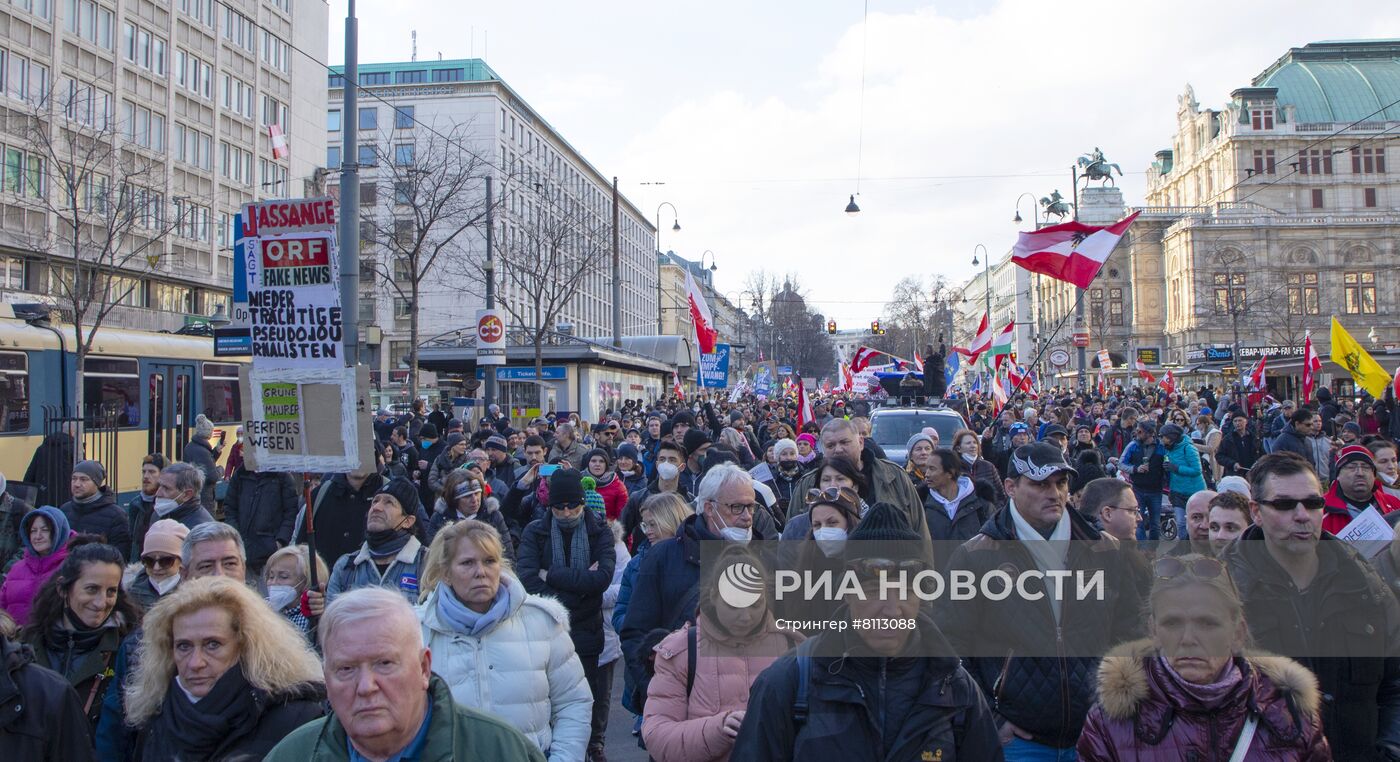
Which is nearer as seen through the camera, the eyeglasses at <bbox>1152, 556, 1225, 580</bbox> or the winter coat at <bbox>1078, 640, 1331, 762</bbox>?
the winter coat at <bbox>1078, 640, 1331, 762</bbox>

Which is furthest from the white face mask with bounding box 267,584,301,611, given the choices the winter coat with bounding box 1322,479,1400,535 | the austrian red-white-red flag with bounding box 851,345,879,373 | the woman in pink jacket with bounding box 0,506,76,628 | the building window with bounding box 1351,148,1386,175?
the building window with bounding box 1351,148,1386,175

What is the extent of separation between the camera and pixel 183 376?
1947cm

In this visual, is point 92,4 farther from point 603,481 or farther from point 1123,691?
point 1123,691

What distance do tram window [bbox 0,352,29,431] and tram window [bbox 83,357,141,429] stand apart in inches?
39.1

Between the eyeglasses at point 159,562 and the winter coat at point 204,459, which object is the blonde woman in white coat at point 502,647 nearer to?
the eyeglasses at point 159,562

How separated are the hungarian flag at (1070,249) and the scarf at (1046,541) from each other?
8.40m

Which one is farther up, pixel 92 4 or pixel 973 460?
pixel 92 4

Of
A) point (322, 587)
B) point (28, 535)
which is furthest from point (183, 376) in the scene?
point (322, 587)

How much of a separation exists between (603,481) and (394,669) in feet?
22.6

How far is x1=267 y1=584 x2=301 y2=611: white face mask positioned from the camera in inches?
196

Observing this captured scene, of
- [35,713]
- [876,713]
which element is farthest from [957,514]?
[35,713]

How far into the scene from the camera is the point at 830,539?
4488 mm

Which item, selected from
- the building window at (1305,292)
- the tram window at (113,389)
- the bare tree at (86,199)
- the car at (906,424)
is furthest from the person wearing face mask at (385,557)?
the building window at (1305,292)

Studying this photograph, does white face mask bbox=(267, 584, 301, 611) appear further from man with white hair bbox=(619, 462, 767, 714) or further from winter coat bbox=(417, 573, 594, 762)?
man with white hair bbox=(619, 462, 767, 714)
